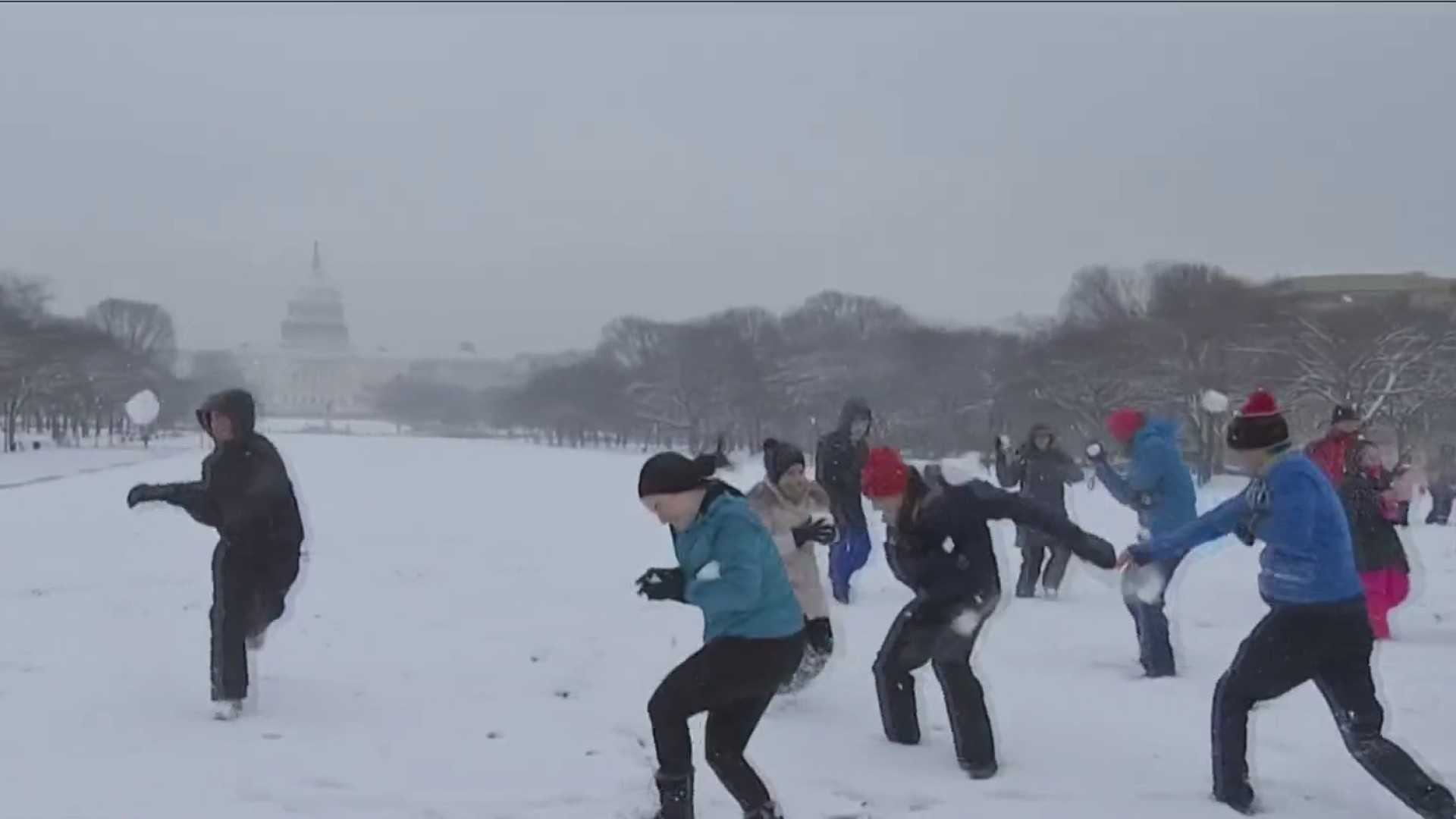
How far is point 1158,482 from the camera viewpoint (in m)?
9.39

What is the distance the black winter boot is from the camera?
5.67 m

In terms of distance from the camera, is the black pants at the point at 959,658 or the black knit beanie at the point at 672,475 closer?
the black knit beanie at the point at 672,475

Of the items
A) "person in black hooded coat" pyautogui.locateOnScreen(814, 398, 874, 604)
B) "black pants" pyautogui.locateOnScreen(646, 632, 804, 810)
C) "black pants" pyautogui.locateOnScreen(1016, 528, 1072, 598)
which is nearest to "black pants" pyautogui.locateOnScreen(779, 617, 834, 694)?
"black pants" pyautogui.locateOnScreen(646, 632, 804, 810)

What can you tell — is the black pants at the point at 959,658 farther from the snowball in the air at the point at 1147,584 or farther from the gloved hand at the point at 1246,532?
the snowball in the air at the point at 1147,584

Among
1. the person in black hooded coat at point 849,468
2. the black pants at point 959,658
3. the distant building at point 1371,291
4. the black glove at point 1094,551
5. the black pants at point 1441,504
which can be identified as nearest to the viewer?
the black glove at point 1094,551

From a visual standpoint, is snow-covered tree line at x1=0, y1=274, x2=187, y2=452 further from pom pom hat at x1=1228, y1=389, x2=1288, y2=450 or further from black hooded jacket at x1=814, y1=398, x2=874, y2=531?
pom pom hat at x1=1228, y1=389, x2=1288, y2=450

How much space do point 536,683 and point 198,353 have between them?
19155 centimetres

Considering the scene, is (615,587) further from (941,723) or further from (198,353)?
(198,353)

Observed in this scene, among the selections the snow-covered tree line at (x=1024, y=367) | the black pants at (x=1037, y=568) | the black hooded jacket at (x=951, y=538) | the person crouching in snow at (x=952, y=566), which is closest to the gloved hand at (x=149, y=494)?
the person crouching in snow at (x=952, y=566)

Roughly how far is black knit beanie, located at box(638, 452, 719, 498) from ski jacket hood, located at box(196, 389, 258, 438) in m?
3.08

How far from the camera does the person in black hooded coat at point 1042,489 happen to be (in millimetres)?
13516

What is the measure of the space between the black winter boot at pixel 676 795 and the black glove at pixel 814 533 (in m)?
2.01

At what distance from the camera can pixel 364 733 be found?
7480mm

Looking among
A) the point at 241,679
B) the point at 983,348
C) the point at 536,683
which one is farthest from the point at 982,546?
the point at 983,348
